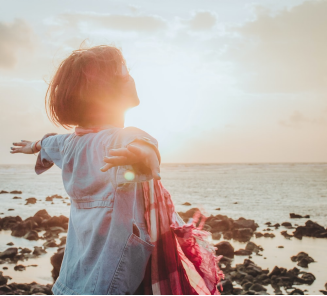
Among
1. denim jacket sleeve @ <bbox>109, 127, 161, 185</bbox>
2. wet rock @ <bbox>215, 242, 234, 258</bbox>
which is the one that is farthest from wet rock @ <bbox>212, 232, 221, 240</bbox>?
denim jacket sleeve @ <bbox>109, 127, 161, 185</bbox>

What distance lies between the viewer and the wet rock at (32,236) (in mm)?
9188

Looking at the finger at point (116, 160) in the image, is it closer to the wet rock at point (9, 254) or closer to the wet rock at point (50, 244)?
the wet rock at point (9, 254)

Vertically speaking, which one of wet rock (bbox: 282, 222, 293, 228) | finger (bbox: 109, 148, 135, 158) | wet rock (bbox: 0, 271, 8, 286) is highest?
finger (bbox: 109, 148, 135, 158)

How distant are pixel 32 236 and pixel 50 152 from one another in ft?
26.8

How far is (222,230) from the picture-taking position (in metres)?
10.3

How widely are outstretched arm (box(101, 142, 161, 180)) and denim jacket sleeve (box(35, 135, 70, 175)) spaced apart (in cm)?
77

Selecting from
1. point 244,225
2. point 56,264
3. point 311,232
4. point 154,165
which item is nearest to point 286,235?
point 311,232

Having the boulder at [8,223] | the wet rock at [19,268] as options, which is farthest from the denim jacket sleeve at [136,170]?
the boulder at [8,223]

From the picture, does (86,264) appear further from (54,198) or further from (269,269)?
(54,198)

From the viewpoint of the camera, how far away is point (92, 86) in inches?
69.9

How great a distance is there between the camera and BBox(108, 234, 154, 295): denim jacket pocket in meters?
1.44

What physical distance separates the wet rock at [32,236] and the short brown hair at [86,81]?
8.35 metres

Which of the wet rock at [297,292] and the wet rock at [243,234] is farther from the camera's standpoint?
the wet rock at [243,234]

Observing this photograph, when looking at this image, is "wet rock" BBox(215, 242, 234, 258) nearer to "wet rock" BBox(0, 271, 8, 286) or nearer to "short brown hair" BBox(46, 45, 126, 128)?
"wet rock" BBox(0, 271, 8, 286)
